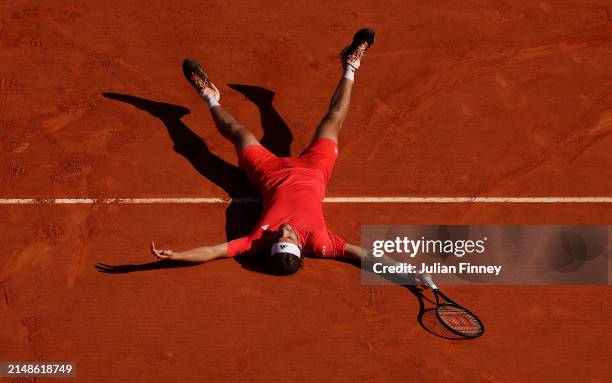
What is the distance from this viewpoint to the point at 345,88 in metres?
9.02

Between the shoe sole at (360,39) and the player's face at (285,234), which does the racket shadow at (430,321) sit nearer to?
the player's face at (285,234)

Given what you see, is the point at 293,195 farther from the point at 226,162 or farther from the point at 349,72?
the point at 349,72

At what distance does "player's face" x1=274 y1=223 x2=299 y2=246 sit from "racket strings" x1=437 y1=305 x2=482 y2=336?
7.33 feet

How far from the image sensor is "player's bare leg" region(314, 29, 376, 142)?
8.79 m

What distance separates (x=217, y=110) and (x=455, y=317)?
4.41 metres

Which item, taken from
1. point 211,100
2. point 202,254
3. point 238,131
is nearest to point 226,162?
point 238,131

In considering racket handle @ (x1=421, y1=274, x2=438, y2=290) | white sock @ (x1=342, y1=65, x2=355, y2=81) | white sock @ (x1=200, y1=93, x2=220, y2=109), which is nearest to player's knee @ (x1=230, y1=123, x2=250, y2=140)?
white sock @ (x1=200, y1=93, x2=220, y2=109)

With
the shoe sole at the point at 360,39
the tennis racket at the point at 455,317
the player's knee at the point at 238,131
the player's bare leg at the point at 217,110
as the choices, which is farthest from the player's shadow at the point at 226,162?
the tennis racket at the point at 455,317

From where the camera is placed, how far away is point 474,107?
9406mm

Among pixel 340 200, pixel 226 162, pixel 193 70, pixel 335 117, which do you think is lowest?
pixel 340 200

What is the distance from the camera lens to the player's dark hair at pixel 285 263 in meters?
7.76

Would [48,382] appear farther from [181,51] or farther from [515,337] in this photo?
[515,337]

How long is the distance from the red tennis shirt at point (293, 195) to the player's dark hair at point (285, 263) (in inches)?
17.8

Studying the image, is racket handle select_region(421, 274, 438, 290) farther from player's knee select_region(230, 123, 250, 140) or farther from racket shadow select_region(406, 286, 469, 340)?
player's knee select_region(230, 123, 250, 140)
